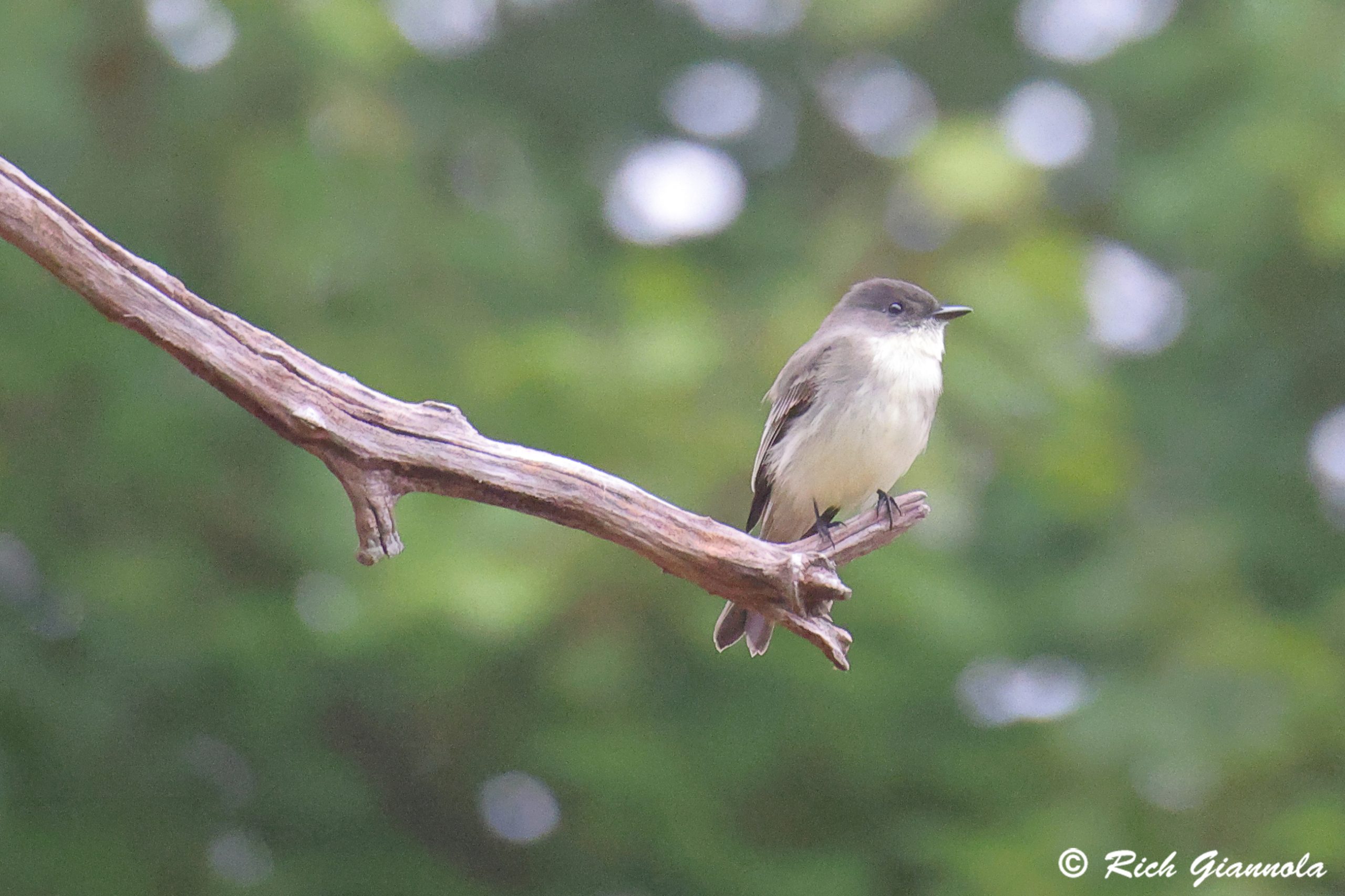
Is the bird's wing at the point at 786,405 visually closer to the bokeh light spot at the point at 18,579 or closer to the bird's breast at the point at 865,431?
the bird's breast at the point at 865,431

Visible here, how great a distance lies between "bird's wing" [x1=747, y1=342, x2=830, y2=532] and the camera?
5449 mm

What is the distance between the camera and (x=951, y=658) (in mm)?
6719

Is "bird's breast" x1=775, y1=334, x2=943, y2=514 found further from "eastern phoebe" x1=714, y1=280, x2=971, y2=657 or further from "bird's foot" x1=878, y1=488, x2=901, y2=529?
"bird's foot" x1=878, y1=488, x2=901, y2=529

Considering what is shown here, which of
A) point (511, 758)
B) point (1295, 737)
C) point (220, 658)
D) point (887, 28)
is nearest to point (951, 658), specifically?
point (1295, 737)

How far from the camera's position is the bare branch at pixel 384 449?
11.3 ft

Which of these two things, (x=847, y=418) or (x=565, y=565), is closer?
(x=847, y=418)

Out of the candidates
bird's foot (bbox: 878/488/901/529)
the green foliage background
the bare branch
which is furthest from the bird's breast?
the bare branch

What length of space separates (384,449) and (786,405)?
2.23 meters

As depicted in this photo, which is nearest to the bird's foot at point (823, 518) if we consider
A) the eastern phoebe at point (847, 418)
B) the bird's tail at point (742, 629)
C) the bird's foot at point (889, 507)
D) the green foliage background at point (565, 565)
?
the eastern phoebe at point (847, 418)

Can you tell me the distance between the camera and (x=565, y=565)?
621 cm

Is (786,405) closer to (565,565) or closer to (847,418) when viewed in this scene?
(847,418)

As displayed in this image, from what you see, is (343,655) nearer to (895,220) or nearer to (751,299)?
(751,299)

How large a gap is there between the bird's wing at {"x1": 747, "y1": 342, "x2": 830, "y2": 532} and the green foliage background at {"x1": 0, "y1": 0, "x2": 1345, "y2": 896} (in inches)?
25.8

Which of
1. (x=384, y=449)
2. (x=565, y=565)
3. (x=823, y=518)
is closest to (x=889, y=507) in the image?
(x=823, y=518)
